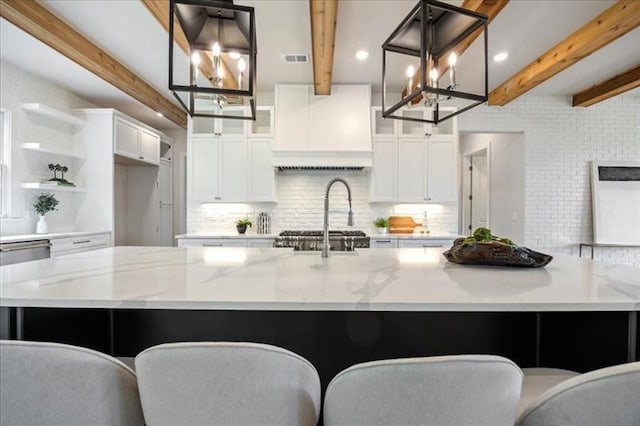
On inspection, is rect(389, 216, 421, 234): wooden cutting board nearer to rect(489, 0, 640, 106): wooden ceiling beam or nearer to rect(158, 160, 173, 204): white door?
rect(489, 0, 640, 106): wooden ceiling beam

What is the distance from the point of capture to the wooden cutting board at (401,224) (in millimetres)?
4609

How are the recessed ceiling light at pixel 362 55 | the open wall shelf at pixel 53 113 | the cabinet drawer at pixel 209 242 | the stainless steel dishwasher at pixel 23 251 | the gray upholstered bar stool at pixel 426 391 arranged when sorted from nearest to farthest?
1. the gray upholstered bar stool at pixel 426 391
2. the stainless steel dishwasher at pixel 23 251
3. the recessed ceiling light at pixel 362 55
4. the open wall shelf at pixel 53 113
5. the cabinet drawer at pixel 209 242

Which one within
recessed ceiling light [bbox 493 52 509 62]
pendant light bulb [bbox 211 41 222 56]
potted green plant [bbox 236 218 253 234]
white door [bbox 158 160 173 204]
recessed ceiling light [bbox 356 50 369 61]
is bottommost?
potted green plant [bbox 236 218 253 234]

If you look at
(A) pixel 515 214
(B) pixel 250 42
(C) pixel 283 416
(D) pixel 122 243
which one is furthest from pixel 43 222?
(A) pixel 515 214

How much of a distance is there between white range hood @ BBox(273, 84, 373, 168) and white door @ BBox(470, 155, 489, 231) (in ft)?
9.98

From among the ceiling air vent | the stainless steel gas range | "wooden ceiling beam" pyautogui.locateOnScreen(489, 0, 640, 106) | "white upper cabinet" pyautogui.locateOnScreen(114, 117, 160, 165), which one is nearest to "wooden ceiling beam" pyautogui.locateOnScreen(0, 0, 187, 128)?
"white upper cabinet" pyautogui.locateOnScreen(114, 117, 160, 165)

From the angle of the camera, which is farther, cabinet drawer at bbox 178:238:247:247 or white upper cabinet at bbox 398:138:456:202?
white upper cabinet at bbox 398:138:456:202

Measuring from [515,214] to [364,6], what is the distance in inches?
152

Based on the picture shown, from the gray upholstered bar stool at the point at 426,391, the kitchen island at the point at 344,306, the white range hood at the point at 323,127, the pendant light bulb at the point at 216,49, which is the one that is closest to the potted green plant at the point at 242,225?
the white range hood at the point at 323,127

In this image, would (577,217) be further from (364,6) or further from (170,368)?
(170,368)

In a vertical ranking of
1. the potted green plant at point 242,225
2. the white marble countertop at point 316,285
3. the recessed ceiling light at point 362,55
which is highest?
the recessed ceiling light at point 362,55

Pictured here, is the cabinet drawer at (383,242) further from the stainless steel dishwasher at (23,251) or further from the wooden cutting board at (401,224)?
the stainless steel dishwasher at (23,251)

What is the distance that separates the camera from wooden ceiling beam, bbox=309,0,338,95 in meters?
2.61

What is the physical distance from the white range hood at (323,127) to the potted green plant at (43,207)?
2694 millimetres
